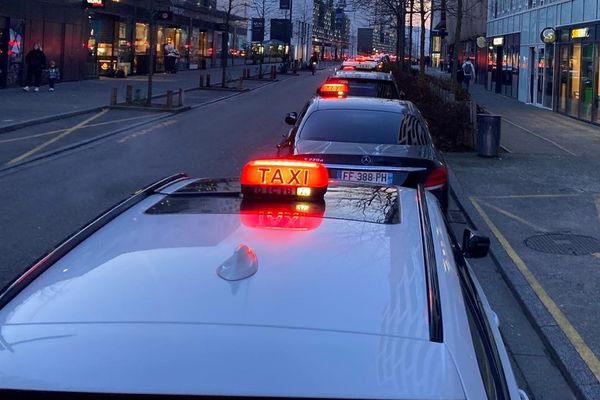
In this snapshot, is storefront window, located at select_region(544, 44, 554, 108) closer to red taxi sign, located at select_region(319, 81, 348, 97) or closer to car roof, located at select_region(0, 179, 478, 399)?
red taxi sign, located at select_region(319, 81, 348, 97)

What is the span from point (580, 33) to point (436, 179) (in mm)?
18539

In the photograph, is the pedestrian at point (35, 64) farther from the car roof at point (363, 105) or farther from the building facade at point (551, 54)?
the car roof at point (363, 105)

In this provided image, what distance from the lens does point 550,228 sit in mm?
8930

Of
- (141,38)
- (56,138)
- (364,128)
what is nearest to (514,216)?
(364,128)

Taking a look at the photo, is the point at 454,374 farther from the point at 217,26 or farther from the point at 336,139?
the point at 217,26

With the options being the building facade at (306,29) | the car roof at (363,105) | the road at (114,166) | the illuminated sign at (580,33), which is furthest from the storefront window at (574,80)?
the building facade at (306,29)

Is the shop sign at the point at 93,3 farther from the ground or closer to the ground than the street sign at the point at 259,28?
closer to the ground

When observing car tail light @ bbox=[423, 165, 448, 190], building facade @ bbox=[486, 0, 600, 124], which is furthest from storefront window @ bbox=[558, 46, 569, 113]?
car tail light @ bbox=[423, 165, 448, 190]

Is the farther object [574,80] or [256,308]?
[574,80]

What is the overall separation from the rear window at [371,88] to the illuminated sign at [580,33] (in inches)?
426

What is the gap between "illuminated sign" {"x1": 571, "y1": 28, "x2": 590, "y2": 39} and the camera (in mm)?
22562

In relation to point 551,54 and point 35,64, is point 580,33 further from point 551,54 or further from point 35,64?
point 35,64

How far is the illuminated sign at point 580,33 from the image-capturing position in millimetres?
22562

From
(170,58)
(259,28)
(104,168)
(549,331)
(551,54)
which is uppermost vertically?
(259,28)
